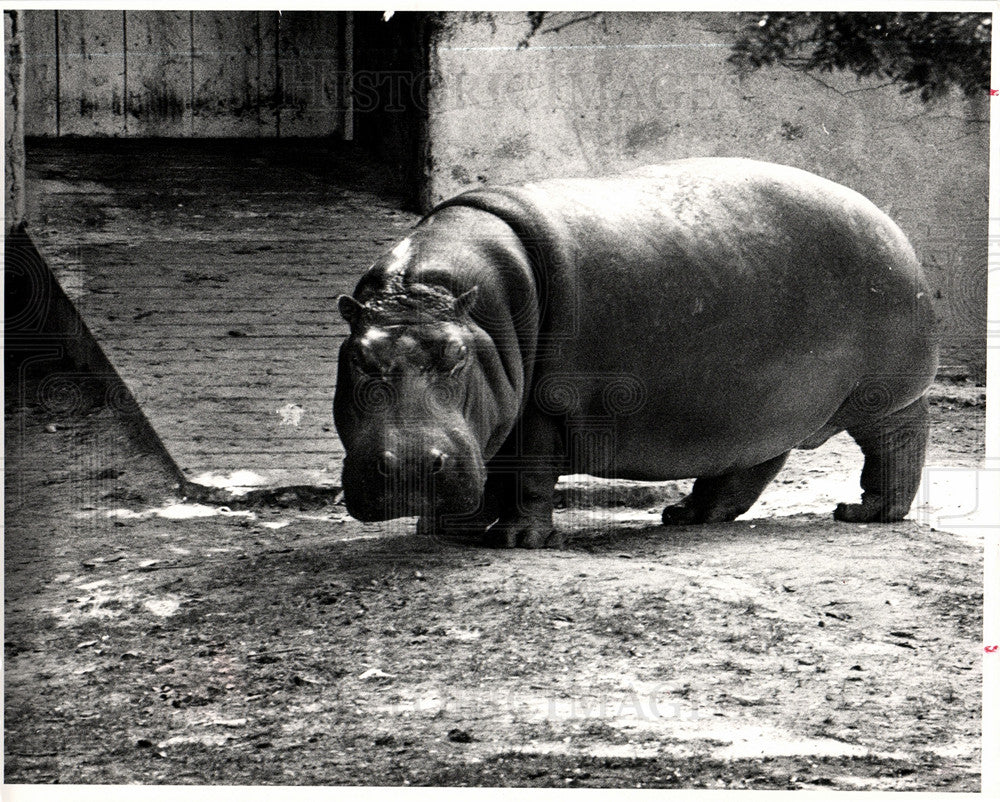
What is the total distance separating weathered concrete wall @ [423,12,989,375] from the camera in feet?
17.4

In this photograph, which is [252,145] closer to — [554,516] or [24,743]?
[554,516]

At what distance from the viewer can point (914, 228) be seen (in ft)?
18.4

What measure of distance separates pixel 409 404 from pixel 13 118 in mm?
1920

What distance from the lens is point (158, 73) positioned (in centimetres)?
551

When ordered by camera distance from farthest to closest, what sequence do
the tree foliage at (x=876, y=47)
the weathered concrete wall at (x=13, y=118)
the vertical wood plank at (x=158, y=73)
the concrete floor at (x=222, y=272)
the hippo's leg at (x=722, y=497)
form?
the concrete floor at (x=222, y=272)
the hippo's leg at (x=722, y=497)
the tree foliage at (x=876, y=47)
the vertical wood plank at (x=158, y=73)
the weathered concrete wall at (x=13, y=118)

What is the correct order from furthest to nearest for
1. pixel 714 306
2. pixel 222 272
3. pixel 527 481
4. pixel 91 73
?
pixel 222 272 < pixel 91 73 < pixel 714 306 < pixel 527 481

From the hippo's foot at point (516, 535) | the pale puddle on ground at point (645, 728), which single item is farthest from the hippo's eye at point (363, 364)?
the pale puddle on ground at point (645, 728)

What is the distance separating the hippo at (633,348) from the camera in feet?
15.3

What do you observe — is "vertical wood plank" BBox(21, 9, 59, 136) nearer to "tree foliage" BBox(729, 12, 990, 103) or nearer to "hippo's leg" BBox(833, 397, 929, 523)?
"tree foliage" BBox(729, 12, 990, 103)

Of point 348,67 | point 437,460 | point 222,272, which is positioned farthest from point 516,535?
point 222,272

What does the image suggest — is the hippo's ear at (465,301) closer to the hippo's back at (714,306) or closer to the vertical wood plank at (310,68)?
the hippo's back at (714,306)

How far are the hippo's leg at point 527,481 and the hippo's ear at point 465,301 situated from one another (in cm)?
40

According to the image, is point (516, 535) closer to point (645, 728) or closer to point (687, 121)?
point (645, 728)

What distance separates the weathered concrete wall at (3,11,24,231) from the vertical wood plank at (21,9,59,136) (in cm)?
2
